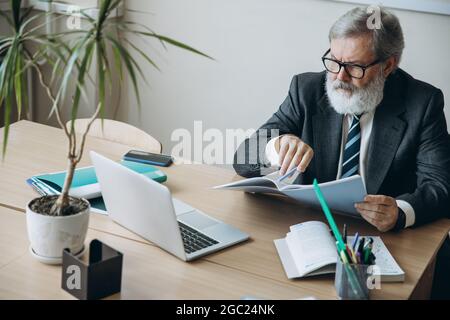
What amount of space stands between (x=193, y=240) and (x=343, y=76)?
32.2 inches

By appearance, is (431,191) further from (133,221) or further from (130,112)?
(130,112)

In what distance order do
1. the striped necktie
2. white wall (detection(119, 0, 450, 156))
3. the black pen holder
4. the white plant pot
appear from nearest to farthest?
1. the black pen holder
2. the white plant pot
3. the striped necktie
4. white wall (detection(119, 0, 450, 156))

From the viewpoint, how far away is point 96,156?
1.79 meters

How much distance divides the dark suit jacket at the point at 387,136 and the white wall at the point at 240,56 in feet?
2.89

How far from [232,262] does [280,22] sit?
197 cm

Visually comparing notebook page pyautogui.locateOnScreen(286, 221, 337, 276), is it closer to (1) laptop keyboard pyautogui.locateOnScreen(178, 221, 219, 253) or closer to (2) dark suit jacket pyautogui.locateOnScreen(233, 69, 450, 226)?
(1) laptop keyboard pyautogui.locateOnScreen(178, 221, 219, 253)

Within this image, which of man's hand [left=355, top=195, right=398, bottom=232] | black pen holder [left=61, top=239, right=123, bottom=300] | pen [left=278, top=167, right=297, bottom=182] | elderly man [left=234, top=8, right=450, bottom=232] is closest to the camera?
black pen holder [left=61, top=239, right=123, bottom=300]

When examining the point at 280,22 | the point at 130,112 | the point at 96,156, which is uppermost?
the point at 280,22

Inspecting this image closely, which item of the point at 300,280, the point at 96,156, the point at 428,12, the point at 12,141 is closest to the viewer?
the point at 300,280

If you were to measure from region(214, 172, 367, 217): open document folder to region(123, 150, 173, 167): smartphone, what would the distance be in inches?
13.8

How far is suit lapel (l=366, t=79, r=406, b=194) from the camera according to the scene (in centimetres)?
231

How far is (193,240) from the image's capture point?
179 cm

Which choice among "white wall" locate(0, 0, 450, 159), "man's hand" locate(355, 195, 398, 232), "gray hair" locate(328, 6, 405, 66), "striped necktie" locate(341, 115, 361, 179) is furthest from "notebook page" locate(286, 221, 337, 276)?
"white wall" locate(0, 0, 450, 159)

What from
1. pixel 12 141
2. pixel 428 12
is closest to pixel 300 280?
pixel 12 141
